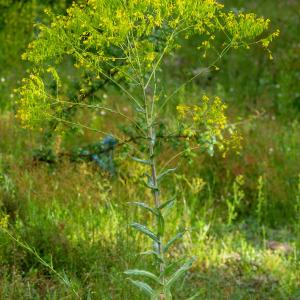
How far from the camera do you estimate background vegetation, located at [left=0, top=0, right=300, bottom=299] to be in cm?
469

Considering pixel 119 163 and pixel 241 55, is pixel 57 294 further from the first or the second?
pixel 241 55

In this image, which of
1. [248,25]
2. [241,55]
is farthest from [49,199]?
[241,55]

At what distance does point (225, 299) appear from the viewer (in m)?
4.56

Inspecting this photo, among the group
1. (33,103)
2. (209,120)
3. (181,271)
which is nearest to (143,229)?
(181,271)

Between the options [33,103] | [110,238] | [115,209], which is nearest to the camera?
[33,103]

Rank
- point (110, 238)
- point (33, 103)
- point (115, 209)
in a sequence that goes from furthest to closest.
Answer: point (115, 209) < point (110, 238) < point (33, 103)

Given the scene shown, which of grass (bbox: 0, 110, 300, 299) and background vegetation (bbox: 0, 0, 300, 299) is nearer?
grass (bbox: 0, 110, 300, 299)

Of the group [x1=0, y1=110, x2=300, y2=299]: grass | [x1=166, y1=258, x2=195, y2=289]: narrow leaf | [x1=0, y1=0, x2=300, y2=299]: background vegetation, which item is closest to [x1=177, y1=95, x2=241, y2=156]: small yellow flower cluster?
[x1=0, y1=0, x2=300, y2=299]: background vegetation

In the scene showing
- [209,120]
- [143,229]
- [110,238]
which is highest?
[209,120]

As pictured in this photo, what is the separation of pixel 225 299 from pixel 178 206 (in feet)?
5.37

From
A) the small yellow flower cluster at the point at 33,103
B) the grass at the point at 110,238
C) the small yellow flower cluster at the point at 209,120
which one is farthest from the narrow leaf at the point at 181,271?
the small yellow flower cluster at the point at 33,103

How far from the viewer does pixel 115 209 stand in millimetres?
5684

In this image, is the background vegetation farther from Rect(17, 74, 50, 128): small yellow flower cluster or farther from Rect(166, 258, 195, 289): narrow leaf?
Rect(17, 74, 50, 128): small yellow flower cluster

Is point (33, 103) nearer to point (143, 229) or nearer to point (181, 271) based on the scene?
point (143, 229)
